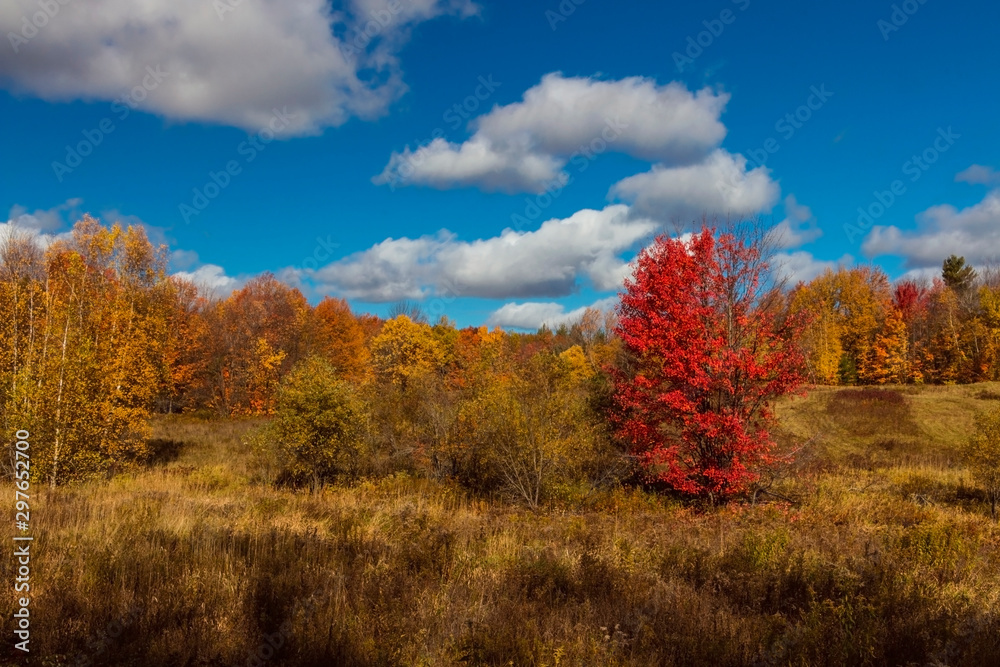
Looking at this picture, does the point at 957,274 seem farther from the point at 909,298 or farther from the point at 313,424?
the point at 313,424

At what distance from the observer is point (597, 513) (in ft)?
39.9

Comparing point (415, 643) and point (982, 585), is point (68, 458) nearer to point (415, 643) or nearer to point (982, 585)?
point (415, 643)

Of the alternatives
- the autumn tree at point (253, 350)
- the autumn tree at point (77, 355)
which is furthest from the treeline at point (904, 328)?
the autumn tree at point (77, 355)

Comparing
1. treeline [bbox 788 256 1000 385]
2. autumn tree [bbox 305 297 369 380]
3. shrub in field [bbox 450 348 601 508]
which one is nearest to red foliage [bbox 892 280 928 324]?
treeline [bbox 788 256 1000 385]

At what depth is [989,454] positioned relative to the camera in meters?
13.6

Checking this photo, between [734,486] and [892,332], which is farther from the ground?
[892,332]

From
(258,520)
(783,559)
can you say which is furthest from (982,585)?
(258,520)

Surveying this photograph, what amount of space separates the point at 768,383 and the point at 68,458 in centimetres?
1823

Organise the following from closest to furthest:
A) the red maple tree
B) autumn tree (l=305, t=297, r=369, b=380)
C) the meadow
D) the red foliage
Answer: the meadow
the red maple tree
autumn tree (l=305, t=297, r=369, b=380)
the red foliage

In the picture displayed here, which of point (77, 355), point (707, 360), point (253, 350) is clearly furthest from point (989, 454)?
point (253, 350)

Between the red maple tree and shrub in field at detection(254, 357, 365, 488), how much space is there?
7724mm

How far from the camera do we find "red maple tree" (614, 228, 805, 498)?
12766 mm

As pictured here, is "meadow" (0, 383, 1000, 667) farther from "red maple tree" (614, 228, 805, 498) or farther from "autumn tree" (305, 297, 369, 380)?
"autumn tree" (305, 297, 369, 380)

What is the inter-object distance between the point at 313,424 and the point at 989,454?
684 inches
